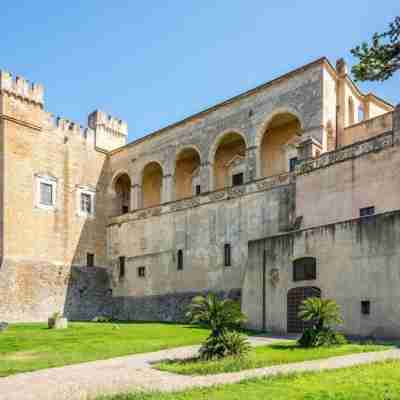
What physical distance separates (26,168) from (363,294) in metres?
21.5

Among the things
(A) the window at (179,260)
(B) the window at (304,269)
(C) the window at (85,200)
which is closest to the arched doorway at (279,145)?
(A) the window at (179,260)

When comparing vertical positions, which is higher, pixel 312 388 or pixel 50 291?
pixel 312 388

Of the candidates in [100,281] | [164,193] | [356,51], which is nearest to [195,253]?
[164,193]

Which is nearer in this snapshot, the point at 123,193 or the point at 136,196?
the point at 136,196

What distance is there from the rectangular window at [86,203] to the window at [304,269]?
1861cm

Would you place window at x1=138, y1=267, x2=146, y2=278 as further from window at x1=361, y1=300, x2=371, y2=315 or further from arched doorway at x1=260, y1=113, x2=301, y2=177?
window at x1=361, y1=300, x2=371, y2=315

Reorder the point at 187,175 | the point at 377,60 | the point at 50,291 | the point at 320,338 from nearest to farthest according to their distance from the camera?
the point at 377,60, the point at 320,338, the point at 50,291, the point at 187,175

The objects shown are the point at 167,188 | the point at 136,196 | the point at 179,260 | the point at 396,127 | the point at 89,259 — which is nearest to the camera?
the point at 396,127

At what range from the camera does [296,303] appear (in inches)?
728

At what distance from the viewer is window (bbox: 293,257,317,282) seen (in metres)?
18.2

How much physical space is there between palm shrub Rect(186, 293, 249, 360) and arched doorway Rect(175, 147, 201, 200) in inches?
806

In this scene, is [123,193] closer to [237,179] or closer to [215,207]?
[237,179]

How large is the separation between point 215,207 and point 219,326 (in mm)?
15370

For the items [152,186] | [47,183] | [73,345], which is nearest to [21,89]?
[47,183]
